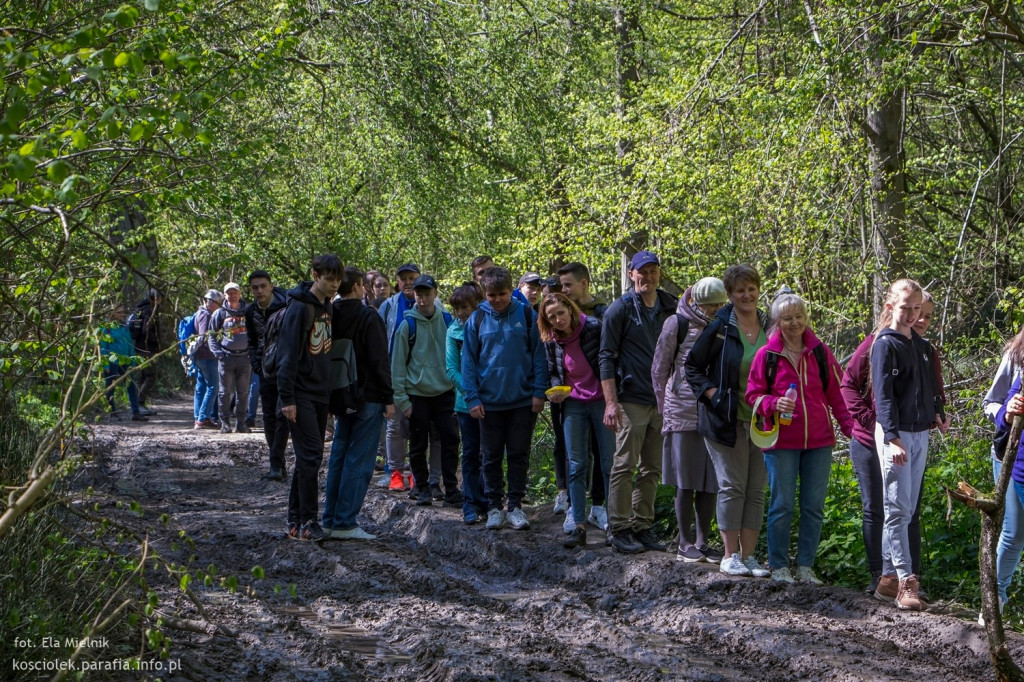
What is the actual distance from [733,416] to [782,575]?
1160mm

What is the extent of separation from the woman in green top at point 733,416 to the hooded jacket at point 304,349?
9.82ft

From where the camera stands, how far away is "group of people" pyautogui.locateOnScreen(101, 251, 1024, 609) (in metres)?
7.34

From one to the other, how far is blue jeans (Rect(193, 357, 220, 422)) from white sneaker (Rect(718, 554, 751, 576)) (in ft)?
34.3

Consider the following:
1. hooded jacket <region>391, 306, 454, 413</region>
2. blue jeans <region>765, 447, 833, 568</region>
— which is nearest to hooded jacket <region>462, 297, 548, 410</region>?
hooded jacket <region>391, 306, 454, 413</region>

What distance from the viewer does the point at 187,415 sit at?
814 inches

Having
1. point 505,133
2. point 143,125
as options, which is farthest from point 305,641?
point 505,133

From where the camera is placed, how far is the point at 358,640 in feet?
21.5

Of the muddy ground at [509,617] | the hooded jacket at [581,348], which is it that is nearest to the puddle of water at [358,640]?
the muddy ground at [509,617]

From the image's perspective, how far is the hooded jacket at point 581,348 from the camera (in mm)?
9508

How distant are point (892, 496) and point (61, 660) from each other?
198 inches

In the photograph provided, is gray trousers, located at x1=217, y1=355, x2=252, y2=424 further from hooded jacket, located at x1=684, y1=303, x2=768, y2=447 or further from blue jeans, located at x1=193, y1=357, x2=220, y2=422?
hooded jacket, located at x1=684, y1=303, x2=768, y2=447

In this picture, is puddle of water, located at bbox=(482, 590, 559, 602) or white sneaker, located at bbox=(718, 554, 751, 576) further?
white sneaker, located at bbox=(718, 554, 751, 576)

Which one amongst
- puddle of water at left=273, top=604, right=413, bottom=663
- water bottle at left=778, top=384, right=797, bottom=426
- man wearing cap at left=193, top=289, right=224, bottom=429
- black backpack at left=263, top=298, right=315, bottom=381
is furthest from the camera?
man wearing cap at left=193, top=289, right=224, bottom=429

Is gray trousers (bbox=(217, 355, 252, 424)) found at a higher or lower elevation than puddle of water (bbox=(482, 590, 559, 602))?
higher
